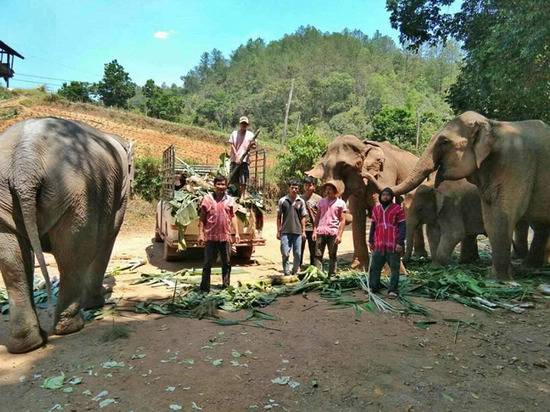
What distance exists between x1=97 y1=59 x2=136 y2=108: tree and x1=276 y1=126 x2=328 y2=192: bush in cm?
3402

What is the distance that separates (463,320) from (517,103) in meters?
7.97

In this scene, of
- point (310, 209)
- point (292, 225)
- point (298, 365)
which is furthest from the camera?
point (310, 209)

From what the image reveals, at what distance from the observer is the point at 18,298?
463 centimetres

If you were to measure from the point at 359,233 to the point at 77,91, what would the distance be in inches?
1863

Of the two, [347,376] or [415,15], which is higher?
[415,15]

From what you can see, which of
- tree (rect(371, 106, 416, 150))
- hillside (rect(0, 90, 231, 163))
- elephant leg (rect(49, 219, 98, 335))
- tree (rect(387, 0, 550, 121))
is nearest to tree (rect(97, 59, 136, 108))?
hillside (rect(0, 90, 231, 163))

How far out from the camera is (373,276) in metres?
6.60

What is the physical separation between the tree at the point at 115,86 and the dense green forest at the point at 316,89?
0.14 m

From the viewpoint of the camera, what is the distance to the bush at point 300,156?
75.6ft

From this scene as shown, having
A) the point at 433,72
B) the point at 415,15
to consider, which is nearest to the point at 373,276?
the point at 415,15

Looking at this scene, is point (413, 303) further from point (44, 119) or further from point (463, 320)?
point (44, 119)

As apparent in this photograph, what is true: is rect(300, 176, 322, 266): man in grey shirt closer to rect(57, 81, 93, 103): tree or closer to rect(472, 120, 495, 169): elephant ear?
rect(472, 120, 495, 169): elephant ear

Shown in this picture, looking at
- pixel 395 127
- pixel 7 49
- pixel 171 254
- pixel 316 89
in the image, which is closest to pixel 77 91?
pixel 7 49

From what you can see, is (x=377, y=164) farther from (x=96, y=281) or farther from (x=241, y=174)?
(x=96, y=281)
